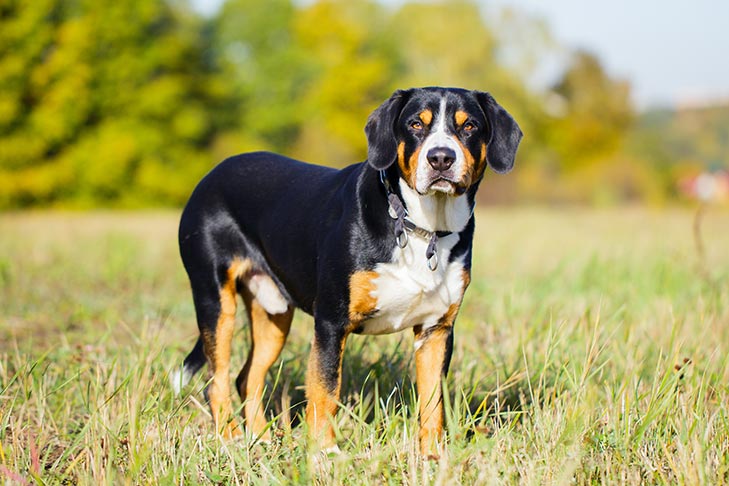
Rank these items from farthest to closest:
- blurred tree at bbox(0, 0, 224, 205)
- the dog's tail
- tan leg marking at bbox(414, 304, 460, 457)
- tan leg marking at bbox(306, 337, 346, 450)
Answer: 1. blurred tree at bbox(0, 0, 224, 205)
2. the dog's tail
3. tan leg marking at bbox(414, 304, 460, 457)
4. tan leg marking at bbox(306, 337, 346, 450)

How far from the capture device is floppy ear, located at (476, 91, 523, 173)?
3.83m

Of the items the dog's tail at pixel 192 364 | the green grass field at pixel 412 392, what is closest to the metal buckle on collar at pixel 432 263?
the green grass field at pixel 412 392

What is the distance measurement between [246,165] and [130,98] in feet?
95.0

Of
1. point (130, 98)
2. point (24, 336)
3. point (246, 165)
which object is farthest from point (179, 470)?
point (130, 98)

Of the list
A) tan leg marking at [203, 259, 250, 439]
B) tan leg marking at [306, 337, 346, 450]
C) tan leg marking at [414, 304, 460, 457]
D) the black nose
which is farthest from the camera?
tan leg marking at [203, 259, 250, 439]

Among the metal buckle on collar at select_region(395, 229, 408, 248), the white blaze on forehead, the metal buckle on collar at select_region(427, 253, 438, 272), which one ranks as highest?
the white blaze on forehead

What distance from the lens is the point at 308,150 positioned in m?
34.8

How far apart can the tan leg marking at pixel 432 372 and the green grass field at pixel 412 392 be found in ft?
0.38

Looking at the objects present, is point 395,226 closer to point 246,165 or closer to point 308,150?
point 246,165

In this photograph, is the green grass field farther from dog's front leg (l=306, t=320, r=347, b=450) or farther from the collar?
the collar

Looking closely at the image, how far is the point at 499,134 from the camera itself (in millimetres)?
3852

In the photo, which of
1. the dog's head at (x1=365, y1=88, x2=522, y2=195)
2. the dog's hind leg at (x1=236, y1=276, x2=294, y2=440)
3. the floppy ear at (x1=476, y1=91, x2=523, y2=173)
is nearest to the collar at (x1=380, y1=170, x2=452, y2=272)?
the dog's head at (x1=365, y1=88, x2=522, y2=195)

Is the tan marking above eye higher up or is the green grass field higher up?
the tan marking above eye

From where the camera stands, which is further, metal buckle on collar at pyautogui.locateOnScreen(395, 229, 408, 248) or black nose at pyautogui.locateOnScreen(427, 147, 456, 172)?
metal buckle on collar at pyautogui.locateOnScreen(395, 229, 408, 248)
